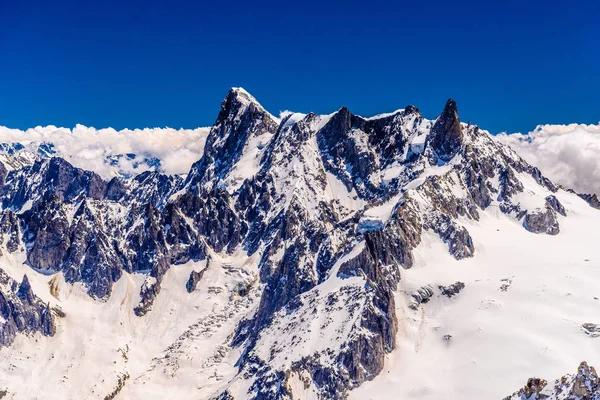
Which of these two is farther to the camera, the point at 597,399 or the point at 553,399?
the point at 553,399

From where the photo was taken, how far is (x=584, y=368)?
639 feet

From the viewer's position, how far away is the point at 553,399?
199m

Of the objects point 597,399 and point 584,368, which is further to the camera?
point 584,368

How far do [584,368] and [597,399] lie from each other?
1346cm

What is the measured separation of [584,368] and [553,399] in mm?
13255

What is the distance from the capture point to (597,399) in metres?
182

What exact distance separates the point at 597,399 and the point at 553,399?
1812cm
